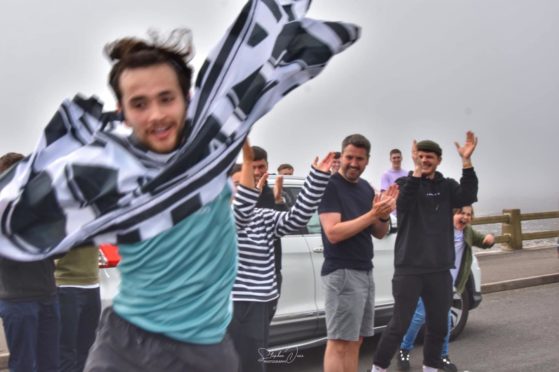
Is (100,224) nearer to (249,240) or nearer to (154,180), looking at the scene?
(154,180)

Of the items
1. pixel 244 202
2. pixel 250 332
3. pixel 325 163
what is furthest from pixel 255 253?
pixel 325 163

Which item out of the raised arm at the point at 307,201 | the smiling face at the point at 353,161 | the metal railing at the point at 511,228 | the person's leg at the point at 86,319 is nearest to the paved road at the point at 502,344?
the person's leg at the point at 86,319

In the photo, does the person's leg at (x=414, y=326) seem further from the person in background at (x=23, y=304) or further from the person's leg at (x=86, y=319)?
the person in background at (x=23, y=304)

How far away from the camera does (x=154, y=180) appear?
2104mm

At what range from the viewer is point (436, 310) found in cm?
557

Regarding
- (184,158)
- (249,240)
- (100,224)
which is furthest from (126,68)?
(249,240)

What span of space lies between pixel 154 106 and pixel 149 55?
17 centimetres

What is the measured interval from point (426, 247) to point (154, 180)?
12.1 feet

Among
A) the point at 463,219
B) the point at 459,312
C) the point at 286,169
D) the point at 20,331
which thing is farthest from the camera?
the point at 286,169

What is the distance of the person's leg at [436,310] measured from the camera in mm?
5512

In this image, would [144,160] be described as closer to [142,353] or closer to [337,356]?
[142,353]

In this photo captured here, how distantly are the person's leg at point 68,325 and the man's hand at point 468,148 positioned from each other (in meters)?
2.93

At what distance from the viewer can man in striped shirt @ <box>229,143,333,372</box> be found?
4355 millimetres

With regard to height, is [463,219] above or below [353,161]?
below
